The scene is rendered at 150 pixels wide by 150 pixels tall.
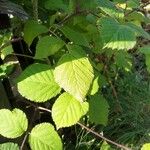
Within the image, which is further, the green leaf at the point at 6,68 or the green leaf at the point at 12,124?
the green leaf at the point at 6,68

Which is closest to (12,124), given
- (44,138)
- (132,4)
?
(44,138)

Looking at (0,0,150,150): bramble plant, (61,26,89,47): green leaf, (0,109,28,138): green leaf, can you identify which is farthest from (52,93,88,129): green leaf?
(61,26,89,47): green leaf

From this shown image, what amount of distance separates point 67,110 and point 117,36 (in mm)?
313

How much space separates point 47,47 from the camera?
1530mm

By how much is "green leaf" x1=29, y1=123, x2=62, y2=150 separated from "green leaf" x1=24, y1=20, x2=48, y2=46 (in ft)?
1.25

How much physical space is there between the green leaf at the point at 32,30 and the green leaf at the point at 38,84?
135mm

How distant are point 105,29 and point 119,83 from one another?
154 centimetres

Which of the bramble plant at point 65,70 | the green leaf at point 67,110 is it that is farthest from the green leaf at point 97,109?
the green leaf at point 67,110

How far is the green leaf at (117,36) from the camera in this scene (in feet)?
4.41

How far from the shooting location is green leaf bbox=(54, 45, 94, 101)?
1380 millimetres

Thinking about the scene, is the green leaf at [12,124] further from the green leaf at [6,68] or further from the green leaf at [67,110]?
the green leaf at [6,68]

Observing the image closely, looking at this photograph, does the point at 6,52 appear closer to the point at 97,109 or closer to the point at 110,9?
the point at 97,109

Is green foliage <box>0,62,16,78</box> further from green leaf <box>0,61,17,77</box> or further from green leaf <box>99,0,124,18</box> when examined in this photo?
green leaf <box>99,0,124,18</box>

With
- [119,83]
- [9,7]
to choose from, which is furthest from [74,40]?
[119,83]
